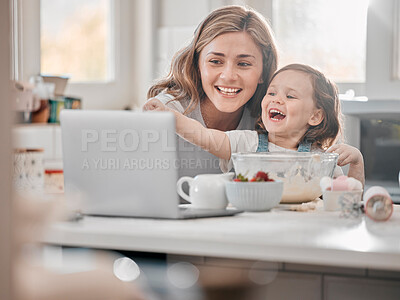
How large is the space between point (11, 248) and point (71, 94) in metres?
3.02

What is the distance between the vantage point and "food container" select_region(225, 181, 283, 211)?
1.22 metres

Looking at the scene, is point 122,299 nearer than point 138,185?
Yes

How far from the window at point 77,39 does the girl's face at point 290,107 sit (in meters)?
1.57

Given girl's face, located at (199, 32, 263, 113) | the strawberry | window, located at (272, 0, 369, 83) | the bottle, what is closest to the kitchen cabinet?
girl's face, located at (199, 32, 263, 113)

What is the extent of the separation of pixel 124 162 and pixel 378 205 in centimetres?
51

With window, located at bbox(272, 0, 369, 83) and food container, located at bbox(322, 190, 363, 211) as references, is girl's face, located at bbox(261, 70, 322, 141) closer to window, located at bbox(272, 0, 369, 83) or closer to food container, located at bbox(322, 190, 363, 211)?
food container, located at bbox(322, 190, 363, 211)

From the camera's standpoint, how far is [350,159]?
1786mm

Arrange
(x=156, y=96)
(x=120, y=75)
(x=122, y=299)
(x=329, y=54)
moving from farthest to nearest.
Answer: (x=120, y=75)
(x=329, y=54)
(x=156, y=96)
(x=122, y=299)

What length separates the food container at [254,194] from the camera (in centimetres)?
122

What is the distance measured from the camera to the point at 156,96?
6.43 ft

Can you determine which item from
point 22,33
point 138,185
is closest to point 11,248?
point 138,185

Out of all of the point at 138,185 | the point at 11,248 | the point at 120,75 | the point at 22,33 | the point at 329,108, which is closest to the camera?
the point at 11,248

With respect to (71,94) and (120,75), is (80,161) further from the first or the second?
(120,75)

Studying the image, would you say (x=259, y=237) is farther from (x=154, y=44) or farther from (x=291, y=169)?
(x=154, y=44)
